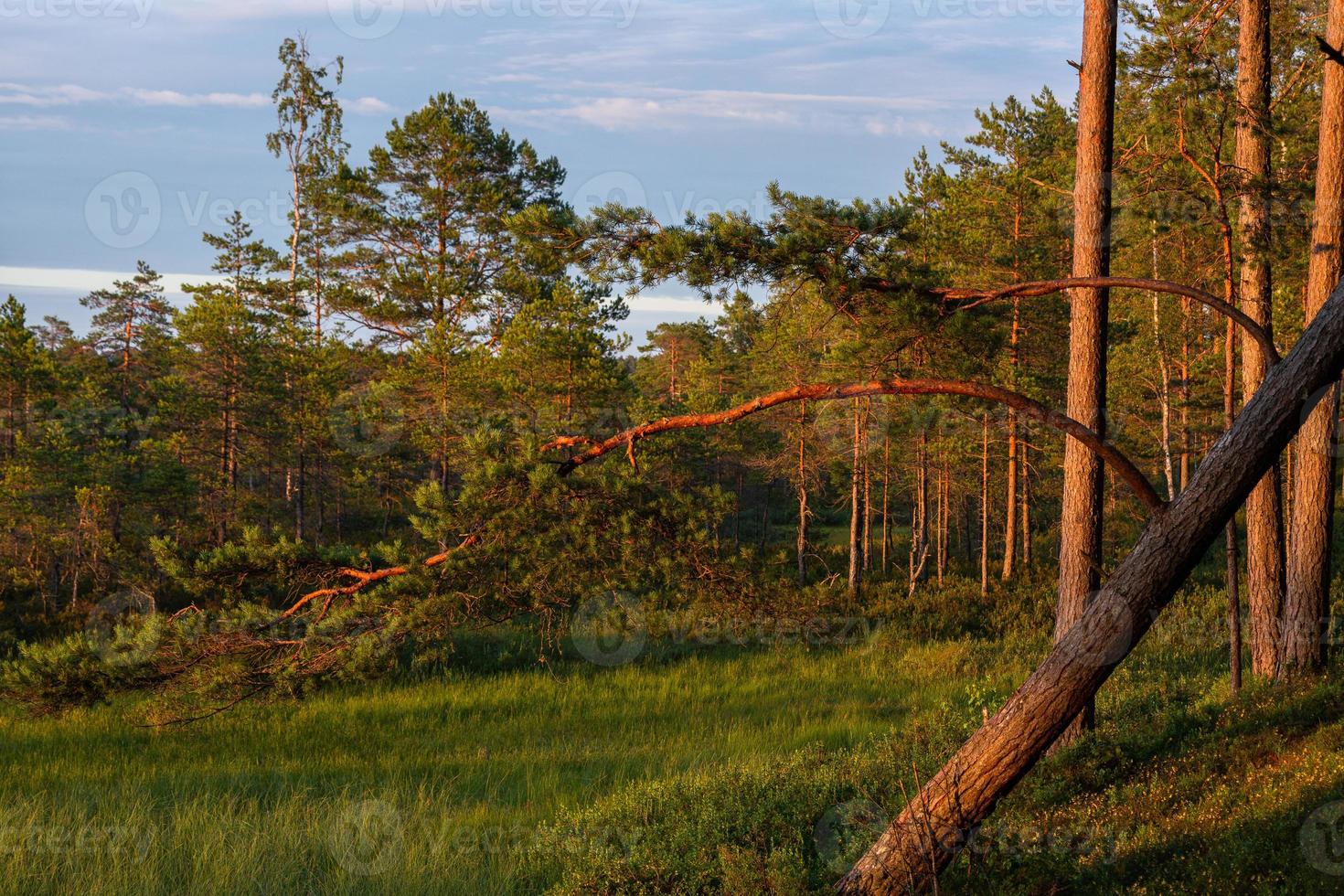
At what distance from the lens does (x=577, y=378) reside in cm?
2173

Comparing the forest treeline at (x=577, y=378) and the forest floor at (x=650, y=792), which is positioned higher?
the forest treeline at (x=577, y=378)

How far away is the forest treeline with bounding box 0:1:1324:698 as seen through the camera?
22.7ft

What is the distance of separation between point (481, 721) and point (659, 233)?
823cm

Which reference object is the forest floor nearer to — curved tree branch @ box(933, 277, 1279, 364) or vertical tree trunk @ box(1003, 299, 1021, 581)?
curved tree branch @ box(933, 277, 1279, 364)

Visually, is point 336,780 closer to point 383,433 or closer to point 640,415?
point 640,415

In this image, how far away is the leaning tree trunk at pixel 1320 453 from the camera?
8.86 meters

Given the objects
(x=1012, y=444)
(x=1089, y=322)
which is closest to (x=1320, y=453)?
(x=1089, y=322)

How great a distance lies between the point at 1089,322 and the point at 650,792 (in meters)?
5.59

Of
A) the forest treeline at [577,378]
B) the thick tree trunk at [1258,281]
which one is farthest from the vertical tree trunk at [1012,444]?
the thick tree trunk at [1258,281]

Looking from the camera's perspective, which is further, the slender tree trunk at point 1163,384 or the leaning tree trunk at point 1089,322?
the slender tree trunk at point 1163,384

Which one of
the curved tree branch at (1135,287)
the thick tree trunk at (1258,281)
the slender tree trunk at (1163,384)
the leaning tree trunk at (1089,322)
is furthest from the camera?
the slender tree trunk at (1163,384)

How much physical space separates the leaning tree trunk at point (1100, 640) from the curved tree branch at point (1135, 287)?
0.95 meters

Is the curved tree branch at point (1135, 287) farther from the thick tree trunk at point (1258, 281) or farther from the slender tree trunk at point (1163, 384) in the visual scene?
the slender tree trunk at point (1163, 384)

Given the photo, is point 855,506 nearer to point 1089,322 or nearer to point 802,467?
point 802,467
